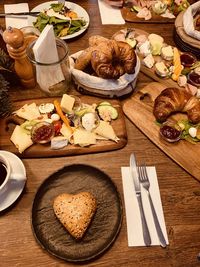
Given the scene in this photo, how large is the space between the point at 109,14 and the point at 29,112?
2.68 feet

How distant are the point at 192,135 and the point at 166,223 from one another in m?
0.37

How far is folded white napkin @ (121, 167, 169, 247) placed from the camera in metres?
1.02

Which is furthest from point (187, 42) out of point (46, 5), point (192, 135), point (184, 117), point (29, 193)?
point (29, 193)

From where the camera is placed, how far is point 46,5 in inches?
67.5

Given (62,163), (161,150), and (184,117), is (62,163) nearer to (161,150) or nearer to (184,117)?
(161,150)

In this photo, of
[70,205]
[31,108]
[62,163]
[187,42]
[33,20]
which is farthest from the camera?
[33,20]

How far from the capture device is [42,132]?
119 centimetres

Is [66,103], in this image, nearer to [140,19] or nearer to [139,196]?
[139,196]

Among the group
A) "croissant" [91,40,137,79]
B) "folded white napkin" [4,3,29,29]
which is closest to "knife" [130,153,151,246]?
"croissant" [91,40,137,79]

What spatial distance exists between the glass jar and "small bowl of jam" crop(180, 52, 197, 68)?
0.55 metres

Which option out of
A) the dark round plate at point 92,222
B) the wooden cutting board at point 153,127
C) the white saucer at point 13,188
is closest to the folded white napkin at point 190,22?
the wooden cutting board at point 153,127

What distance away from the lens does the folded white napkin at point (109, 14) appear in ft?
5.60

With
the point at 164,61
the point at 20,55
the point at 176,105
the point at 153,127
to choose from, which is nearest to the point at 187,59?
the point at 164,61

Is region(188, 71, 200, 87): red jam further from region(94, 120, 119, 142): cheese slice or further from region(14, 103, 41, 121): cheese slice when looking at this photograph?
region(14, 103, 41, 121): cheese slice
